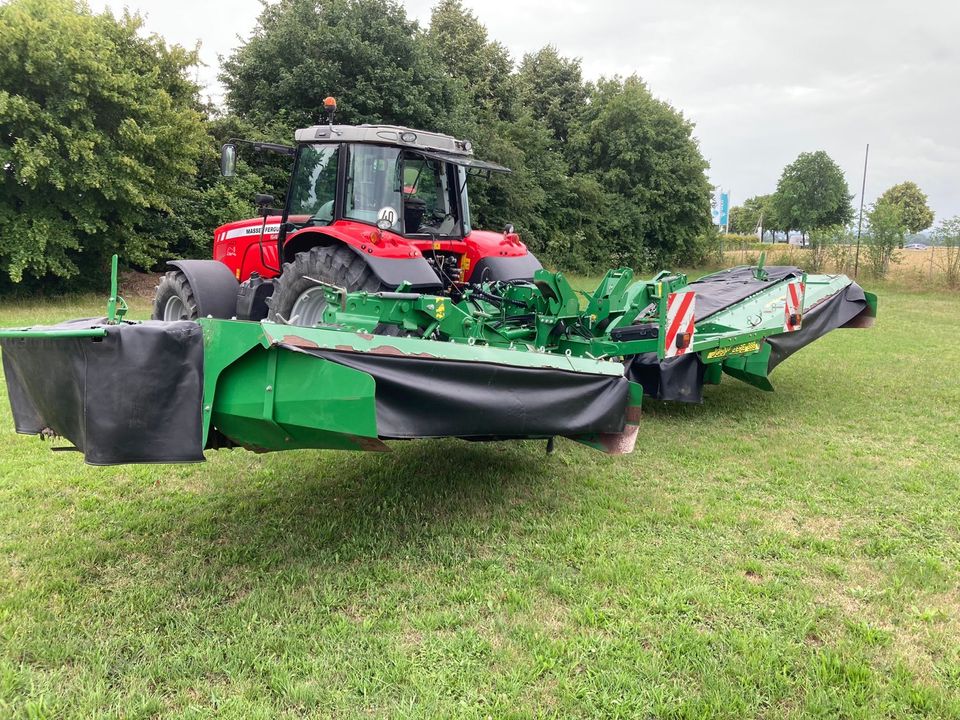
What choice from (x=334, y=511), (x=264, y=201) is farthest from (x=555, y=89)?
(x=334, y=511)

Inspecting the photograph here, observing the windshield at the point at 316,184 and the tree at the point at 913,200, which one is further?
the tree at the point at 913,200

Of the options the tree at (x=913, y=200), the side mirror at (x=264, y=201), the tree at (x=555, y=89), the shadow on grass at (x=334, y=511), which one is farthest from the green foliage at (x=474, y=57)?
the tree at (x=913, y=200)

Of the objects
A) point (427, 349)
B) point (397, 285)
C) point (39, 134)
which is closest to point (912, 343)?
point (397, 285)

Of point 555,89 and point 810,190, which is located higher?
point 555,89

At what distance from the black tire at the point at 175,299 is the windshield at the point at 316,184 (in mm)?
1147

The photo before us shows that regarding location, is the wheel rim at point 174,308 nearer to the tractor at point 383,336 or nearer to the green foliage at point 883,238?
the tractor at point 383,336

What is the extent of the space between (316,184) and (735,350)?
373cm

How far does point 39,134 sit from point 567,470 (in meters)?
11.8

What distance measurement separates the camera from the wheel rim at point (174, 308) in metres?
6.31

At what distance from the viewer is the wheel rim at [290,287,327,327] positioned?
525cm

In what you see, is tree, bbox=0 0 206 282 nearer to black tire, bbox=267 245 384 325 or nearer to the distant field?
black tire, bbox=267 245 384 325

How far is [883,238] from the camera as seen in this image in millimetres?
20078

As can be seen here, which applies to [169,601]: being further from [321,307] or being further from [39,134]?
[39,134]

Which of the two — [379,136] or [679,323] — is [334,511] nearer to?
[679,323]
